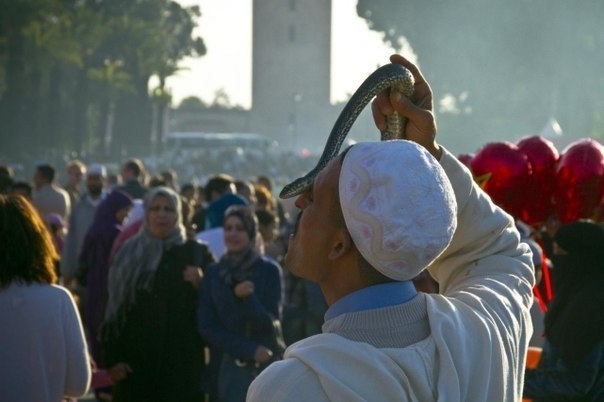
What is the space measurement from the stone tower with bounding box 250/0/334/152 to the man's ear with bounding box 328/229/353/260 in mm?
99023

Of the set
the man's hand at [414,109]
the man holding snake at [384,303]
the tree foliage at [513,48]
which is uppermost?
the tree foliage at [513,48]

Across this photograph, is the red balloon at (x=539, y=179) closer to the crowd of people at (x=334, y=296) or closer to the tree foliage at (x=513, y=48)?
the crowd of people at (x=334, y=296)

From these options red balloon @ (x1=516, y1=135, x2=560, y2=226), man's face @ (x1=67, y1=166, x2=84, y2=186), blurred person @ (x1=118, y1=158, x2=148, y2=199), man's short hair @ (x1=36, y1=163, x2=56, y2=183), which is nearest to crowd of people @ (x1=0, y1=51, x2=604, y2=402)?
red balloon @ (x1=516, y1=135, x2=560, y2=226)

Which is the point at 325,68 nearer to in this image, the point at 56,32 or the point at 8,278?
the point at 56,32

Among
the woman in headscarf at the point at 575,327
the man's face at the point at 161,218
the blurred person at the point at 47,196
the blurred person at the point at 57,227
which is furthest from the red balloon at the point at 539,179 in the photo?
the blurred person at the point at 47,196

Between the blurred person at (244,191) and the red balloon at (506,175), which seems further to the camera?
the blurred person at (244,191)

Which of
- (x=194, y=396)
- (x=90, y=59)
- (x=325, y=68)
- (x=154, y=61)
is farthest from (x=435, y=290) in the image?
(x=325, y=68)

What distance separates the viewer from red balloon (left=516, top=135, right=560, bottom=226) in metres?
6.89

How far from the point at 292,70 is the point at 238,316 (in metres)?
97.2

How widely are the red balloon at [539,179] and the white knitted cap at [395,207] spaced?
4.26 meters

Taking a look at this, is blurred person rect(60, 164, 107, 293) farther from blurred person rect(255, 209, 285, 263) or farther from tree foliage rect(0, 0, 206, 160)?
tree foliage rect(0, 0, 206, 160)

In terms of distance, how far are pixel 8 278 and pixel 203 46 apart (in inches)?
3462

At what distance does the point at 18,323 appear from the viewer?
4.97 meters

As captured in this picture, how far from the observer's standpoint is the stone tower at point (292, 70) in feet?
339
